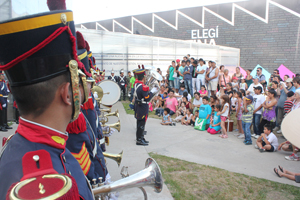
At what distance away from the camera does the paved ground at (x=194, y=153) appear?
4.78 m

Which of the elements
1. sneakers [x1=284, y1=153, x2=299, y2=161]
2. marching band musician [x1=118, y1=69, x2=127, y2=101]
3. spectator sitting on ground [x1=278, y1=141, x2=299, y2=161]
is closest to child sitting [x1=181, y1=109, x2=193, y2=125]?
spectator sitting on ground [x1=278, y1=141, x2=299, y2=161]

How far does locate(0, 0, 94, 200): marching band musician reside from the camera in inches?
37.4

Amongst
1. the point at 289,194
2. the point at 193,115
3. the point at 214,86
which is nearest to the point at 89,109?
the point at 289,194

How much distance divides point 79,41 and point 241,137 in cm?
641

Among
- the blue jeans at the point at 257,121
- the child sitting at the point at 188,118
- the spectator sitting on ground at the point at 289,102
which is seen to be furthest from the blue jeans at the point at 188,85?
the spectator sitting on ground at the point at 289,102

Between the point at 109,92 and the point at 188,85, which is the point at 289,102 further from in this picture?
the point at 188,85

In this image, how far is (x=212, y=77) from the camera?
10.5 meters

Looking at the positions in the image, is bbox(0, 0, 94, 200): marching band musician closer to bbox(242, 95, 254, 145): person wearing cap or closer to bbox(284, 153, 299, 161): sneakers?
bbox(284, 153, 299, 161): sneakers

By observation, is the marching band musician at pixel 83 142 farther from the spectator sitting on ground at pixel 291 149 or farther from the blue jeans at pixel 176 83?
the blue jeans at pixel 176 83

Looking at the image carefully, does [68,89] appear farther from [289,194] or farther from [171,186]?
[289,194]

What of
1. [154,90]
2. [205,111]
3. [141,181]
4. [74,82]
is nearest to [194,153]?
[154,90]

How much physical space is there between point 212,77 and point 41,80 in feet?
32.9

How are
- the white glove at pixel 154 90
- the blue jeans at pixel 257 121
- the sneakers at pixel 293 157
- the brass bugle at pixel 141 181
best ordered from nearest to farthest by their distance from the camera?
1. the brass bugle at pixel 141 181
2. the sneakers at pixel 293 157
3. the white glove at pixel 154 90
4. the blue jeans at pixel 257 121

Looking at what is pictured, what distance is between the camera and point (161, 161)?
17.3ft
